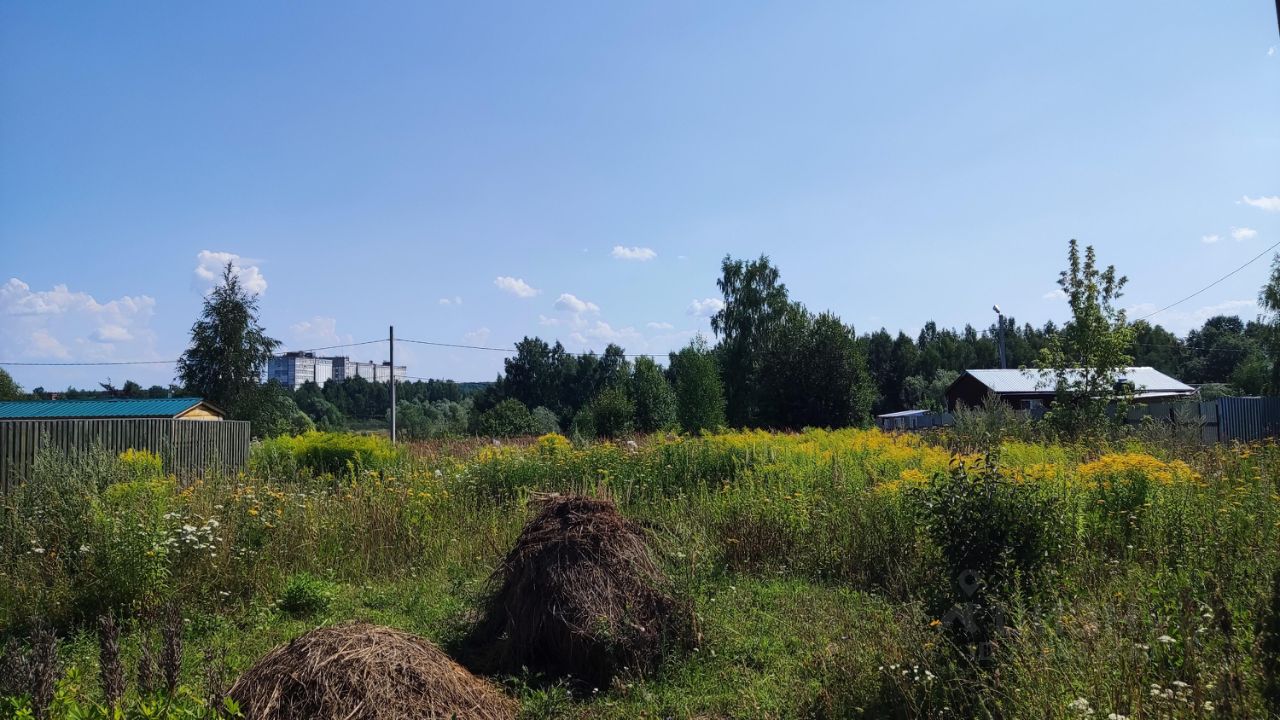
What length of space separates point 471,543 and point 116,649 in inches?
200

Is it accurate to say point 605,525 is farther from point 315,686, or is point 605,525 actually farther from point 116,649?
point 116,649

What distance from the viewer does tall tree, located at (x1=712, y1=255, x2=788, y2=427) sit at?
1439 inches

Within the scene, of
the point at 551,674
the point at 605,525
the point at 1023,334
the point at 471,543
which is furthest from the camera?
the point at 1023,334

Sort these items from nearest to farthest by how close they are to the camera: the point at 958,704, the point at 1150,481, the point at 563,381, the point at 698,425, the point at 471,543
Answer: the point at 958,704 < the point at 1150,481 < the point at 471,543 < the point at 698,425 < the point at 563,381

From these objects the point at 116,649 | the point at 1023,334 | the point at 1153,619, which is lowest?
the point at 1153,619

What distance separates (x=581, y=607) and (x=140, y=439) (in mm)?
13728

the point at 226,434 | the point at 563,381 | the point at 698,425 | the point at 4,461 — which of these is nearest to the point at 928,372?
the point at 563,381

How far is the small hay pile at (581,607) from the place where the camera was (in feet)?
13.8

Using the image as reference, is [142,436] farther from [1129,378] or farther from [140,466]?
[1129,378]

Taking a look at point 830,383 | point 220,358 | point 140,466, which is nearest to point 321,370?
point 220,358

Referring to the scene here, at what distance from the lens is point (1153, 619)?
3.44 metres

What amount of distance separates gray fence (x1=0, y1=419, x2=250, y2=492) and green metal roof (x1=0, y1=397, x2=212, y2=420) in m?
4.24

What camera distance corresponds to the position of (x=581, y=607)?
4.20m

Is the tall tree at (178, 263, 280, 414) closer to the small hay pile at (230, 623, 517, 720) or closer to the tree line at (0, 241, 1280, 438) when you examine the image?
the tree line at (0, 241, 1280, 438)
